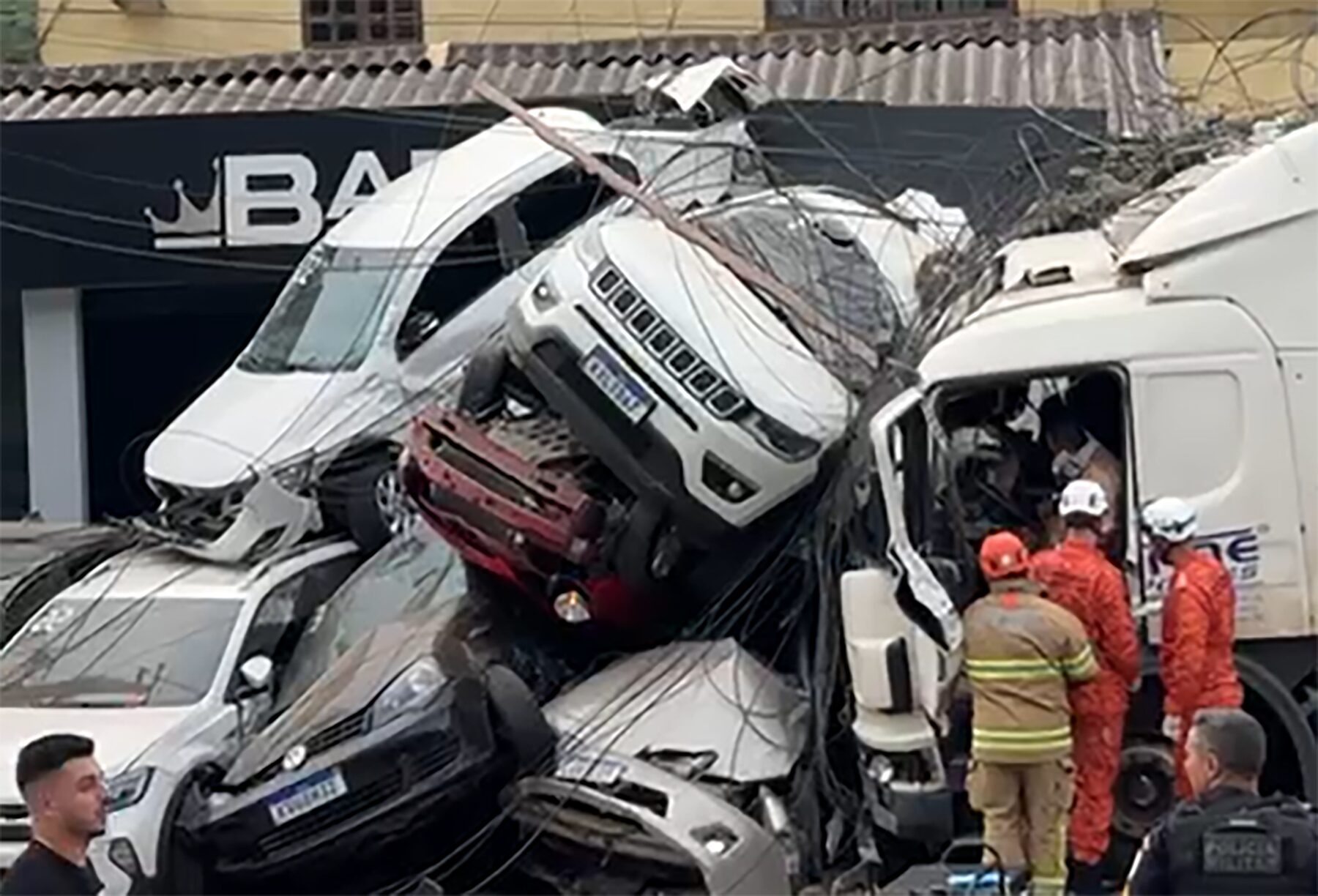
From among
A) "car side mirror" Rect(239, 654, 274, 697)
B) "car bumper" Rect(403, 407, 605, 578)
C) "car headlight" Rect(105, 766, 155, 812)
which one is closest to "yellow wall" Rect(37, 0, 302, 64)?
"car bumper" Rect(403, 407, 605, 578)

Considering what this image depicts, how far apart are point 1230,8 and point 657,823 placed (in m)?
14.0

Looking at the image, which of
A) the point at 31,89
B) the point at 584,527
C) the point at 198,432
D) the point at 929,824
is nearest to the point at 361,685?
the point at 584,527

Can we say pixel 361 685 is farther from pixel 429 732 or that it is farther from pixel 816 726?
pixel 816 726

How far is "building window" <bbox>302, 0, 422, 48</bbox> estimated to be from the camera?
23891 mm

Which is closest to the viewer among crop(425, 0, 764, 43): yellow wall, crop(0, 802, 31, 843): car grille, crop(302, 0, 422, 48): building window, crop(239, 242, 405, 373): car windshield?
crop(0, 802, 31, 843): car grille

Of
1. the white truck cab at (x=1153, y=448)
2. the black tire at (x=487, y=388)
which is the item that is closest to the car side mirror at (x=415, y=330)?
the black tire at (x=487, y=388)

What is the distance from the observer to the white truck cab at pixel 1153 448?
32.5 ft

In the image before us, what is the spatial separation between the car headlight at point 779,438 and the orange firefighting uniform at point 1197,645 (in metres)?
2.54

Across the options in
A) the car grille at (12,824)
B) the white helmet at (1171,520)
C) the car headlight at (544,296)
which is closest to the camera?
the white helmet at (1171,520)

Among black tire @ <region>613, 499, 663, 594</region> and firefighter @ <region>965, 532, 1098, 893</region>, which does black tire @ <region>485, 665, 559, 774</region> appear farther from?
firefighter @ <region>965, 532, 1098, 893</region>

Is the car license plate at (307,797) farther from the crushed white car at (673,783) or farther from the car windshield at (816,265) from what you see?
the car windshield at (816,265)

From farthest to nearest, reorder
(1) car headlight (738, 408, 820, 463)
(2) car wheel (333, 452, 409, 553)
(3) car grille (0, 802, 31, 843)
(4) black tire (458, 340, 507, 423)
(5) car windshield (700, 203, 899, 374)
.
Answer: (2) car wheel (333, 452, 409, 553)
(4) black tire (458, 340, 507, 423)
(5) car windshield (700, 203, 899, 374)
(1) car headlight (738, 408, 820, 463)
(3) car grille (0, 802, 31, 843)

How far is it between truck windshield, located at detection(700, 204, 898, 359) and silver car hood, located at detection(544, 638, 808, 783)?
1609mm

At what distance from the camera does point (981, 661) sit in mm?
9703
